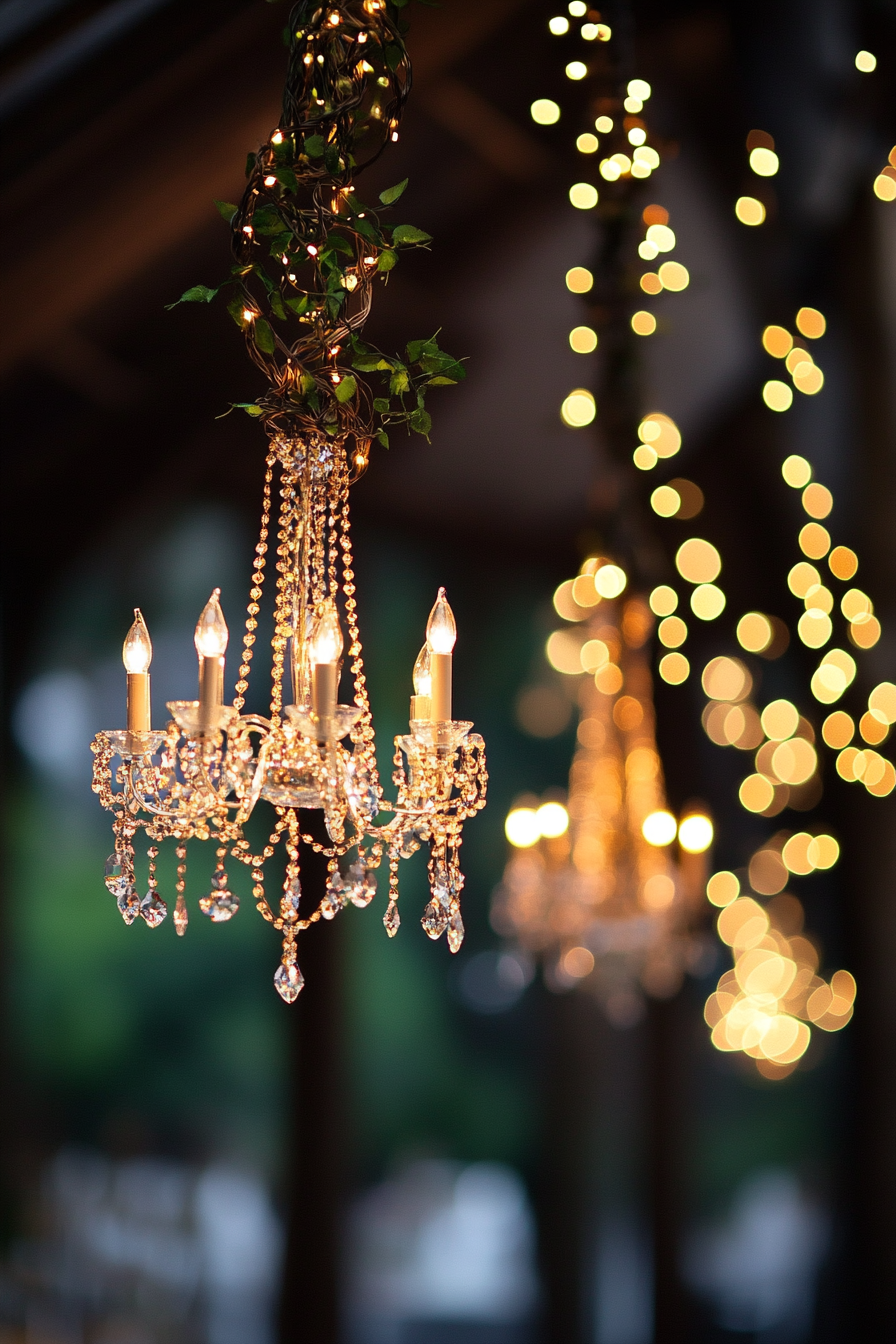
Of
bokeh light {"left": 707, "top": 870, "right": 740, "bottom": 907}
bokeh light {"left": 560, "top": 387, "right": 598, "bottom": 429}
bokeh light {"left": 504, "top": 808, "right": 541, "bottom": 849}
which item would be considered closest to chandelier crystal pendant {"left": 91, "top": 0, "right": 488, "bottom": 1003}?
bokeh light {"left": 504, "top": 808, "right": 541, "bottom": 849}

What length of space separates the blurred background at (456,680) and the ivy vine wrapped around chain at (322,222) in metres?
0.58

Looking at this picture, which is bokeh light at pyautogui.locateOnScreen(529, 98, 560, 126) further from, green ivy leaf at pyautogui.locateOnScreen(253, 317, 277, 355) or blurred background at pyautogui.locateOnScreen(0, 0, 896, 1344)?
green ivy leaf at pyautogui.locateOnScreen(253, 317, 277, 355)

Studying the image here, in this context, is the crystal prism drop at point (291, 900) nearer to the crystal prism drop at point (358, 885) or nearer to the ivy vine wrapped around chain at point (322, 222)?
the crystal prism drop at point (358, 885)

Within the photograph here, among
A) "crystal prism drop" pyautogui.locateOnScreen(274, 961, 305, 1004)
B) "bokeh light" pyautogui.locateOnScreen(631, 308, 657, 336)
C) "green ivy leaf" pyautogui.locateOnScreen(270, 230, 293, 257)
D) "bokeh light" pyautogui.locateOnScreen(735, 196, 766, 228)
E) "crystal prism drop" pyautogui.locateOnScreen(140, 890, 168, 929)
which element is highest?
"bokeh light" pyautogui.locateOnScreen(735, 196, 766, 228)

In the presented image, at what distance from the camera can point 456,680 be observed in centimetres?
491

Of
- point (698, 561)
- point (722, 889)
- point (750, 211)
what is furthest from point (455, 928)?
point (722, 889)

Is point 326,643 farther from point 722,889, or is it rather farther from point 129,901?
point 722,889

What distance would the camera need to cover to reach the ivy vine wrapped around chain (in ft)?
4.64

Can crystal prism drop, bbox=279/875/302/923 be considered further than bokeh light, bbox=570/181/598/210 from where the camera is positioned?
No

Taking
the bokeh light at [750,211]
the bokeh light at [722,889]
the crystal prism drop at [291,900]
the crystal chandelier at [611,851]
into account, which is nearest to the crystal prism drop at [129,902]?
the crystal prism drop at [291,900]

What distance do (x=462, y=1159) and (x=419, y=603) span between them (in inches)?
103

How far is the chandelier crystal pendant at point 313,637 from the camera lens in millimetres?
1332

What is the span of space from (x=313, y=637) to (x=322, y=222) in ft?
1.76

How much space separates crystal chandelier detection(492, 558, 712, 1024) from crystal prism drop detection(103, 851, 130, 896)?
6.60 feet
